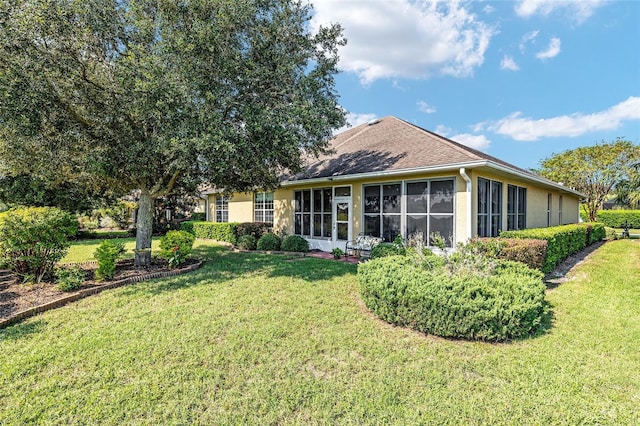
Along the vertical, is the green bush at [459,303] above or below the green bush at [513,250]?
below

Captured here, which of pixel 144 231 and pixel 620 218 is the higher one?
pixel 144 231

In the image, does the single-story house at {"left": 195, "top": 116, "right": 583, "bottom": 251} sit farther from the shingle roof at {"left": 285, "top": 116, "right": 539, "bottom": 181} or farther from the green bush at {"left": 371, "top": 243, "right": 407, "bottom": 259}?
the green bush at {"left": 371, "top": 243, "right": 407, "bottom": 259}

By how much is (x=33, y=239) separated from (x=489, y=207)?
472 inches

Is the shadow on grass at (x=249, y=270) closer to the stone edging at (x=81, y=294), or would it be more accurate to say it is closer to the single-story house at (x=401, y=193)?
the stone edging at (x=81, y=294)

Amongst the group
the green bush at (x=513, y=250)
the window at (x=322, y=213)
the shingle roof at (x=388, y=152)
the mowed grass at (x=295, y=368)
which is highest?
the shingle roof at (x=388, y=152)

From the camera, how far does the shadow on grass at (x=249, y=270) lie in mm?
6914

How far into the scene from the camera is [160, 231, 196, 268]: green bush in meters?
8.40

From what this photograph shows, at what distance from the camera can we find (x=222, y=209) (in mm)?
18406

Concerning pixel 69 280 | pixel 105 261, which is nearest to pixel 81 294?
pixel 69 280

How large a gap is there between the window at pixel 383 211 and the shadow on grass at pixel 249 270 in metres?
1.94

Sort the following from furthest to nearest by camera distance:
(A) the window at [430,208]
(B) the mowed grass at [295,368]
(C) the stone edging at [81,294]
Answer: (A) the window at [430,208] < (C) the stone edging at [81,294] < (B) the mowed grass at [295,368]

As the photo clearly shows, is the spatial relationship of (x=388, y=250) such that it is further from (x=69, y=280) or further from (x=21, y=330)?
(x=21, y=330)

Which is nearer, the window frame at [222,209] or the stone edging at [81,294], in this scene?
the stone edging at [81,294]

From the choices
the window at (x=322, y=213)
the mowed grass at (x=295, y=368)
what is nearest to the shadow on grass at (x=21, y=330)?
the mowed grass at (x=295, y=368)
